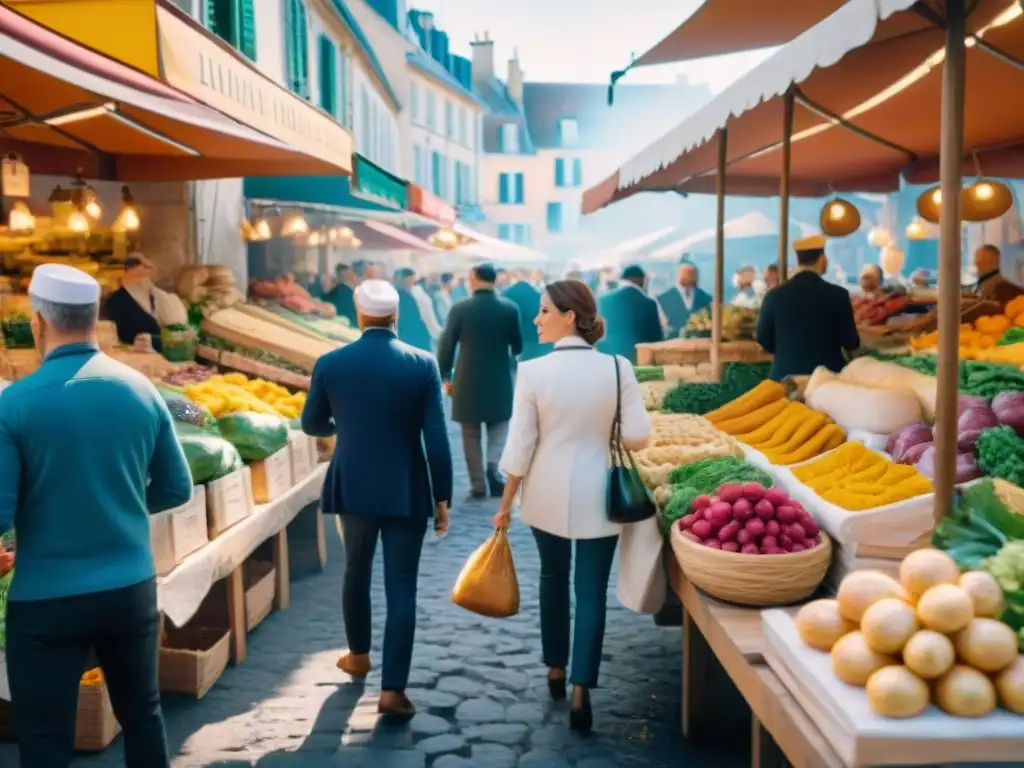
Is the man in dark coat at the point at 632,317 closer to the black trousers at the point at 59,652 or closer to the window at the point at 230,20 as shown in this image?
the window at the point at 230,20

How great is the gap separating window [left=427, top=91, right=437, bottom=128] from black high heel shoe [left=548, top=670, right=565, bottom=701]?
33243 mm

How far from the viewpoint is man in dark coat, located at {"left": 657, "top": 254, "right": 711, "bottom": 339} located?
12.9 m

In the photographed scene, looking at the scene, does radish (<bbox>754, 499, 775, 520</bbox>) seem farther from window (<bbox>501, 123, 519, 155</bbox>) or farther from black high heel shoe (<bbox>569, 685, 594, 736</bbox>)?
window (<bbox>501, 123, 519, 155</bbox>)

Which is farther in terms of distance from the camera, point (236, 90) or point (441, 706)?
point (236, 90)

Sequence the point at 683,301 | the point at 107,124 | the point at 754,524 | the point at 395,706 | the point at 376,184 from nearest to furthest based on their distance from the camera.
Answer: the point at 754,524 < the point at 395,706 < the point at 107,124 < the point at 376,184 < the point at 683,301

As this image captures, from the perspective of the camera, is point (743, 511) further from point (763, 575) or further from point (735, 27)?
point (735, 27)

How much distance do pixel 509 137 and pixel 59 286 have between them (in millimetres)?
50947

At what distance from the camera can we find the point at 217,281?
10.3m

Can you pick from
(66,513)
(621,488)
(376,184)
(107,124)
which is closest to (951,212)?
(621,488)

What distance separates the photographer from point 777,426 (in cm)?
589

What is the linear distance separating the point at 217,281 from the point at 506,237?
146 feet

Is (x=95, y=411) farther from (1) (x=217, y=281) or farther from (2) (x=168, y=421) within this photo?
(1) (x=217, y=281)

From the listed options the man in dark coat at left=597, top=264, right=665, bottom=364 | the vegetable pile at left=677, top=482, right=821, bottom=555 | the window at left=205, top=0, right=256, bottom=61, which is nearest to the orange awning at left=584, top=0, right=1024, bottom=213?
the man in dark coat at left=597, top=264, right=665, bottom=364

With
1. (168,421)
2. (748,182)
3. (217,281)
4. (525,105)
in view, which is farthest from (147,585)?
(525,105)
